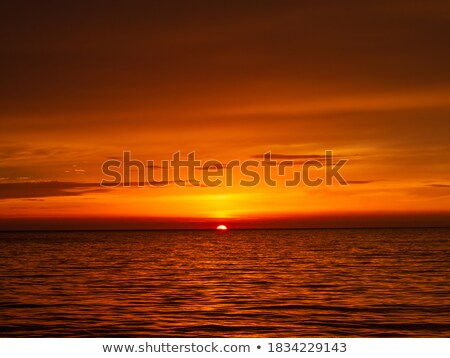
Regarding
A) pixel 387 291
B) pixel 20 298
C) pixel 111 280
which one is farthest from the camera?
pixel 111 280

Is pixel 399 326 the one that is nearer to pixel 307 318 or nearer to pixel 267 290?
pixel 307 318

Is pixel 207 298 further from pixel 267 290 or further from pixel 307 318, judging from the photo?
pixel 307 318

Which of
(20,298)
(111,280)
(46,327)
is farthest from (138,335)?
(111,280)

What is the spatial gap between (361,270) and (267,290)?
1518cm

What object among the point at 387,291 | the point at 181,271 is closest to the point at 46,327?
the point at 387,291

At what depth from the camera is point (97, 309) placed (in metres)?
29.2

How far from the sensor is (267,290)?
3656 centimetres

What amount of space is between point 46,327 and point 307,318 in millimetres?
9180
